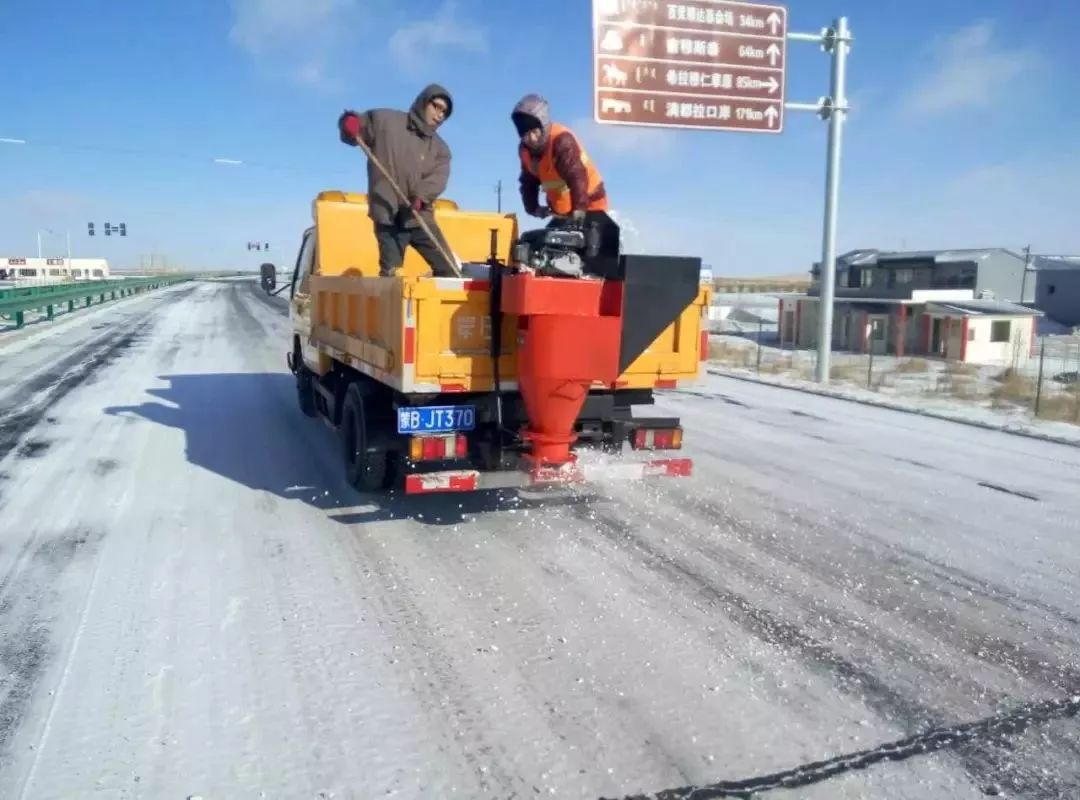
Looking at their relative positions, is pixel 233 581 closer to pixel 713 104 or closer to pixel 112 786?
pixel 112 786

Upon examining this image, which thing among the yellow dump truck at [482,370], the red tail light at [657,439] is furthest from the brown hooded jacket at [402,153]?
the red tail light at [657,439]

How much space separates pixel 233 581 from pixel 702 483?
3989 mm

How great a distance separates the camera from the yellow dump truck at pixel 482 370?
5309 mm

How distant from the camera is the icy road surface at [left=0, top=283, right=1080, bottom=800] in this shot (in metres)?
3.11

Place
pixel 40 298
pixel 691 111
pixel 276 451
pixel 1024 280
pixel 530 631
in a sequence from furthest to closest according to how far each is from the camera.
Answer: pixel 1024 280
pixel 40 298
pixel 691 111
pixel 276 451
pixel 530 631

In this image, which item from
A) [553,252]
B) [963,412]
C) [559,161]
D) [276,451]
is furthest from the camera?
[963,412]

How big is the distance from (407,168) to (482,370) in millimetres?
2004

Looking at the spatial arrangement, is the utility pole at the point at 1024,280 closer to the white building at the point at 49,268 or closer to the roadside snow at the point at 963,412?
the roadside snow at the point at 963,412

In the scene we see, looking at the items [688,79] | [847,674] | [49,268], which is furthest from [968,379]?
[49,268]

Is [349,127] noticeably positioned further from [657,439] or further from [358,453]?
[657,439]

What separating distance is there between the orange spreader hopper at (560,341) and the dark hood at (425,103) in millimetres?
1958

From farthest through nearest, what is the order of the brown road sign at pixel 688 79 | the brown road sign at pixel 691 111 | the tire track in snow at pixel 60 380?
the brown road sign at pixel 691 111, the brown road sign at pixel 688 79, the tire track in snow at pixel 60 380

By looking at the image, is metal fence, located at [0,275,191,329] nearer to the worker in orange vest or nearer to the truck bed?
the truck bed

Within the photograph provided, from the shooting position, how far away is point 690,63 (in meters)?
13.5
